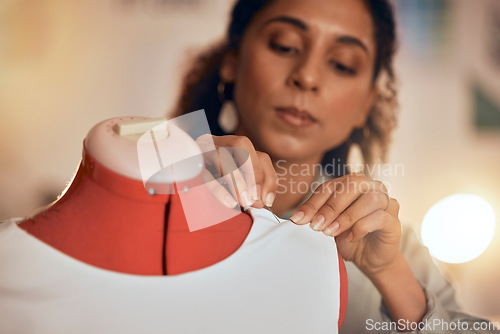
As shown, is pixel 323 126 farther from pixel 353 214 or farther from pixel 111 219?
pixel 111 219

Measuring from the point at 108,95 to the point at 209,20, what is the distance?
0.41 metres

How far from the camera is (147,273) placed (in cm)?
35

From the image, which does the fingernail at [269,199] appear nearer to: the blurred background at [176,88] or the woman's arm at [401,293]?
the woman's arm at [401,293]

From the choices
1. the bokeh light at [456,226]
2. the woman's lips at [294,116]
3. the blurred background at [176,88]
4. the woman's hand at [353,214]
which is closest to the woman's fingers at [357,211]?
Result: the woman's hand at [353,214]

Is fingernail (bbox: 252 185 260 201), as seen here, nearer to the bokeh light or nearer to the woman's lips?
the woman's lips

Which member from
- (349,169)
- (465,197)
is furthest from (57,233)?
(465,197)

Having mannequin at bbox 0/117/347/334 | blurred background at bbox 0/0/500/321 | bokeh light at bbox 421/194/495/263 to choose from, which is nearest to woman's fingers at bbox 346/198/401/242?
mannequin at bbox 0/117/347/334

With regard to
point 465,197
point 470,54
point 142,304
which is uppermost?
point 470,54

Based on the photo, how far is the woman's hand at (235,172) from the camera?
0.36 meters

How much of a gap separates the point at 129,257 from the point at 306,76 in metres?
A: 0.26

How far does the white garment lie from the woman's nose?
0.49 ft

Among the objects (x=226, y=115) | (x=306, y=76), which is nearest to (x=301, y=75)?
(x=306, y=76)

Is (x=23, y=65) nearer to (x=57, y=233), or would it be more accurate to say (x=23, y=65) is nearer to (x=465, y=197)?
(x=57, y=233)

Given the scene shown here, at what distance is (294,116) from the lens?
468 mm
